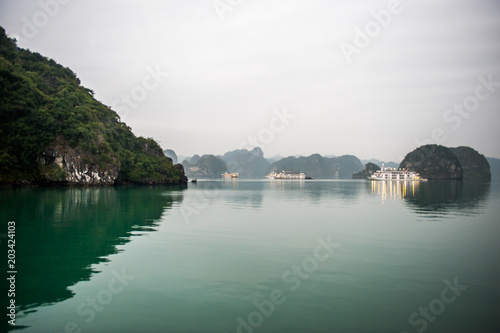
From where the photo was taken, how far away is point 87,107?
3083 inches

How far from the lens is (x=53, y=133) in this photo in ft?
211

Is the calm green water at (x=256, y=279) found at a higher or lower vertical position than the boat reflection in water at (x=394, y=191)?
lower

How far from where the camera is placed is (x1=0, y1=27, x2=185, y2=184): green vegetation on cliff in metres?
59.3

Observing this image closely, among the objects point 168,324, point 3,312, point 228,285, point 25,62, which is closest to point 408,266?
point 228,285

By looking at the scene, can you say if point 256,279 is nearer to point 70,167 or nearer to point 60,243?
point 60,243

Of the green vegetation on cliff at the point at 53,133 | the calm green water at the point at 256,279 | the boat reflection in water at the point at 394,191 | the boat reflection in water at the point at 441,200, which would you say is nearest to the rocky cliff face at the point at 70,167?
the green vegetation on cliff at the point at 53,133

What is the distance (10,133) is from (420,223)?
68054 mm

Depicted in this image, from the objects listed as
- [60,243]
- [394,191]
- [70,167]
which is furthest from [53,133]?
[394,191]

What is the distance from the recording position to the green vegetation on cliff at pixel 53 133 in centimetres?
5928

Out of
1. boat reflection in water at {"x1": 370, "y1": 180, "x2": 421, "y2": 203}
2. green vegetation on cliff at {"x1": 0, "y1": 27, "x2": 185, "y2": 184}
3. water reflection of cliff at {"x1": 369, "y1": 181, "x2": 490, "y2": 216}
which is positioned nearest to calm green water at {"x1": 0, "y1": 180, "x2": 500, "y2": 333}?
water reflection of cliff at {"x1": 369, "y1": 181, "x2": 490, "y2": 216}

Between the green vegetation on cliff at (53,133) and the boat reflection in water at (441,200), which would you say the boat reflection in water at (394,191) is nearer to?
the boat reflection in water at (441,200)

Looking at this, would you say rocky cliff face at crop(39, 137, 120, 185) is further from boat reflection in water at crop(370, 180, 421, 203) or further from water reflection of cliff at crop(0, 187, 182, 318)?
boat reflection in water at crop(370, 180, 421, 203)

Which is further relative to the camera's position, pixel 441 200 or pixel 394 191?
pixel 394 191

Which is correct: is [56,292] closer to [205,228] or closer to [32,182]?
[205,228]
